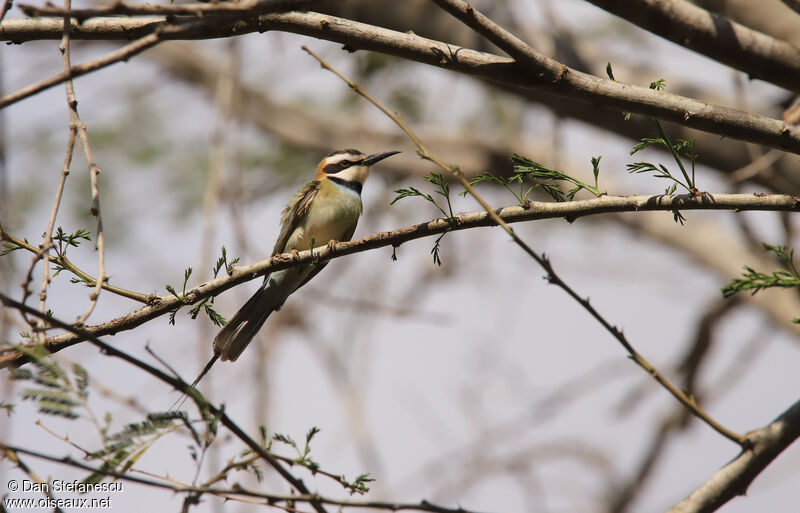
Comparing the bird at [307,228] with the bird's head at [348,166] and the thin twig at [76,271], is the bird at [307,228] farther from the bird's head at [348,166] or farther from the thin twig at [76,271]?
the thin twig at [76,271]

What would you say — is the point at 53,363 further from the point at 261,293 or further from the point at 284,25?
the point at 261,293

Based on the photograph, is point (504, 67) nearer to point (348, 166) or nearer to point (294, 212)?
point (294, 212)

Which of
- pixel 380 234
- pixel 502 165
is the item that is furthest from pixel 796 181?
pixel 380 234

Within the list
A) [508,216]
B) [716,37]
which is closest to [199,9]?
[508,216]

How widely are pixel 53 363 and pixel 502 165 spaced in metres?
6.21

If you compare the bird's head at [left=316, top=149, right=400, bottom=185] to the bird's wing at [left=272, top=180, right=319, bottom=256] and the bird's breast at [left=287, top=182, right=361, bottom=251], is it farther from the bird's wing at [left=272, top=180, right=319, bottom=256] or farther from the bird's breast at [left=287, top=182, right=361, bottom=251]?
the bird's breast at [left=287, top=182, right=361, bottom=251]

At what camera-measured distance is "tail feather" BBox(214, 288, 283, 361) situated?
3.53 metres

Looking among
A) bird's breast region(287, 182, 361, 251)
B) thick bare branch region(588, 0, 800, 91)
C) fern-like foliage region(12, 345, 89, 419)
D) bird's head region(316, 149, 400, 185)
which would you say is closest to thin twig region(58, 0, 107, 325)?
fern-like foliage region(12, 345, 89, 419)

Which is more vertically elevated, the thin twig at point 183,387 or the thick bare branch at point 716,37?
the thick bare branch at point 716,37

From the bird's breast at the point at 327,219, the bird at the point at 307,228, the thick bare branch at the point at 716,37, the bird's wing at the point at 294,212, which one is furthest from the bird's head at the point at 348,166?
the thick bare branch at the point at 716,37

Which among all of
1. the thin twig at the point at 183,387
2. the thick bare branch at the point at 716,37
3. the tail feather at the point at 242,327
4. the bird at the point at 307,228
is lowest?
the thin twig at the point at 183,387

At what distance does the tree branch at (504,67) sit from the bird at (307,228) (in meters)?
1.50

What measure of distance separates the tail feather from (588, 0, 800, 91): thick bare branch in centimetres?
216

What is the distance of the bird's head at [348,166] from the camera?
16.4ft
